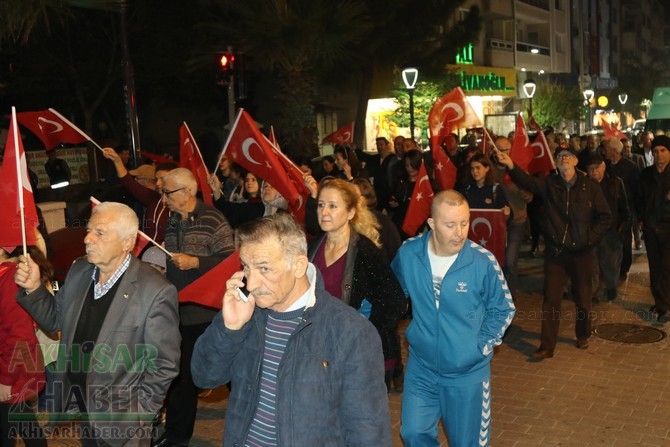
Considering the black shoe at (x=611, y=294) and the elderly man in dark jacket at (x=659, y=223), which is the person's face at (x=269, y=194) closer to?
the elderly man in dark jacket at (x=659, y=223)

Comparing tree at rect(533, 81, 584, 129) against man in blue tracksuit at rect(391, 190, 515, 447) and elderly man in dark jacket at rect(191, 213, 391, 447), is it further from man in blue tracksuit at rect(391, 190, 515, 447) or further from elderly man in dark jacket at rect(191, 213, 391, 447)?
elderly man in dark jacket at rect(191, 213, 391, 447)

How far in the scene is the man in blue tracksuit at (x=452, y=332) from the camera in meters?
4.91

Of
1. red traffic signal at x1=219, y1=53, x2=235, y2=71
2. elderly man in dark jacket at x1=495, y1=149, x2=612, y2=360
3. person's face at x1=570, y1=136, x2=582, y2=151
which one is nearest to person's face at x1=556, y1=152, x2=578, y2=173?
elderly man in dark jacket at x1=495, y1=149, x2=612, y2=360

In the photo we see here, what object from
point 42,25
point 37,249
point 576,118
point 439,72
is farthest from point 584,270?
point 576,118

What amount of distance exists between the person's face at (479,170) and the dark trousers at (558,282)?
1390mm

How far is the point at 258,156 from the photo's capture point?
8.17 metres

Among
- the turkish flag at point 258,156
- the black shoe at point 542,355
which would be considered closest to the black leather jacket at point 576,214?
the black shoe at point 542,355

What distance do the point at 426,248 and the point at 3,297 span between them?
7.90 feet

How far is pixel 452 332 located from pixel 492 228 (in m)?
4.87

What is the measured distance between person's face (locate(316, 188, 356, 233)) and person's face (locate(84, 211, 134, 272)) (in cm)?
156

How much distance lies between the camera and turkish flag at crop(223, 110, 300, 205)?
799 cm

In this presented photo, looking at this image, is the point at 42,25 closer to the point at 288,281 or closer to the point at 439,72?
the point at 439,72

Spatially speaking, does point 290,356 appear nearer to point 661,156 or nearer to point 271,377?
point 271,377

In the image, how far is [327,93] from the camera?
3394 centimetres
